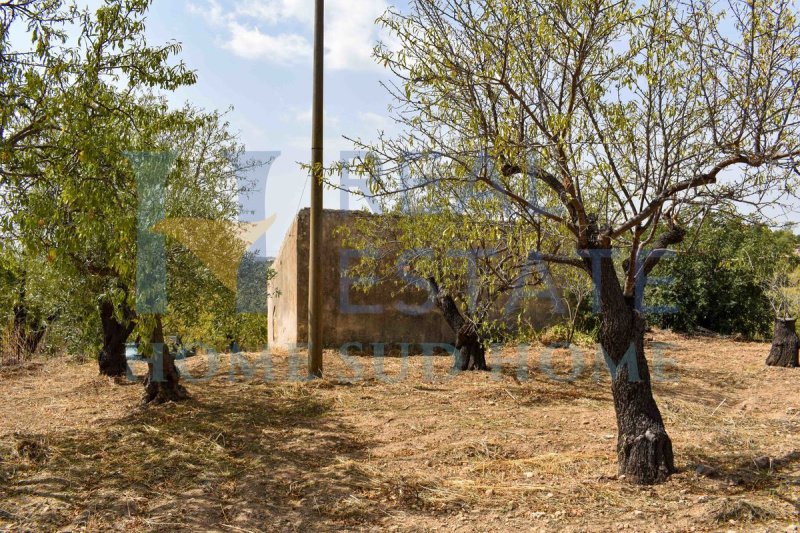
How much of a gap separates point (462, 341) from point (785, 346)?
5.18m

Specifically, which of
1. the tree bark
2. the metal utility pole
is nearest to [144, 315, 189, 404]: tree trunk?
the metal utility pole

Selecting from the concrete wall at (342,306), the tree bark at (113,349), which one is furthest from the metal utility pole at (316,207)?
the tree bark at (113,349)

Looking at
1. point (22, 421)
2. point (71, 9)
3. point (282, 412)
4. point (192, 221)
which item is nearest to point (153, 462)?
point (282, 412)

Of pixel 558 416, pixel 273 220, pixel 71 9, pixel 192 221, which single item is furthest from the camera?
pixel 273 220

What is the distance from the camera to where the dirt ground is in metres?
4.60

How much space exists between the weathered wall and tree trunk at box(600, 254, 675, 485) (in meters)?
6.95

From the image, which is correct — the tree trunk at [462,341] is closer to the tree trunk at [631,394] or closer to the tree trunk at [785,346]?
Answer: the tree trunk at [785,346]

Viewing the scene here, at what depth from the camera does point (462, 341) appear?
33.9 feet

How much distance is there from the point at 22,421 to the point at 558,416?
6058mm

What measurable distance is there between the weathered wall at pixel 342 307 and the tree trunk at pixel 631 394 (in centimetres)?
695

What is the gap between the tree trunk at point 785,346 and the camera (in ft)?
35.0

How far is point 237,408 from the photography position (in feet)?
26.1

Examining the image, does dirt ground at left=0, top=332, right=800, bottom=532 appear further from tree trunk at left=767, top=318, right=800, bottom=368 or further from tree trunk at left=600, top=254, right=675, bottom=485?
tree trunk at left=767, top=318, right=800, bottom=368

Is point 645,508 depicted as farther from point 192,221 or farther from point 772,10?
point 192,221
